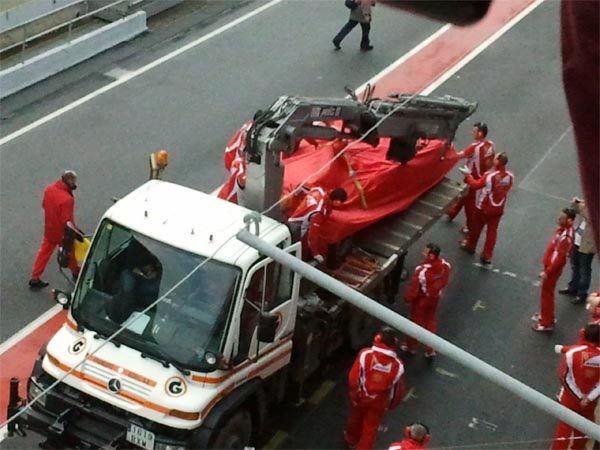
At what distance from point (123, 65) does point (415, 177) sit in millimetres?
8923

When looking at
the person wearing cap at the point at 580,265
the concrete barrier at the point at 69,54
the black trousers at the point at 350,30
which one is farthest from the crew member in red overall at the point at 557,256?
the concrete barrier at the point at 69,54

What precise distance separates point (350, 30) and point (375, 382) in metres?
12.1

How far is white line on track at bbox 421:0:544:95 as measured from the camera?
64.7 feet

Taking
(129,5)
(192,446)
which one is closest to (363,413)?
(192,446)

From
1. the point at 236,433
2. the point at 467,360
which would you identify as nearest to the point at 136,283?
the point at 236,433

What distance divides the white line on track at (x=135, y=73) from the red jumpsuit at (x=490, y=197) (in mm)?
7370

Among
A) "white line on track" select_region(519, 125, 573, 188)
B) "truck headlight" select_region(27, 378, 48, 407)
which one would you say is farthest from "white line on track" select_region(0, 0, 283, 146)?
"truck headlight" select_region(27, 378, 48, 407)

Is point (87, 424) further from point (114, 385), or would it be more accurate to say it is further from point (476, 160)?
point (476, 160)

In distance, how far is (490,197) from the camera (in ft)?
44.1

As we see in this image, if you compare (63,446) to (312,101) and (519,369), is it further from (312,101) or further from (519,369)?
(519,369)

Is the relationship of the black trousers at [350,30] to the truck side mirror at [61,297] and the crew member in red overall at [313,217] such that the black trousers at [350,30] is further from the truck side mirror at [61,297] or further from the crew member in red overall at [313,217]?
the truck side mirror at [61,297]

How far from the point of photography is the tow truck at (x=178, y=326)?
895 centimetres

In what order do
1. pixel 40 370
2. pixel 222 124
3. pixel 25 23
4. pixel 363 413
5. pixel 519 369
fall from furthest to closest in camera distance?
pixel 25 23, pixel 222 124, pixel 519 369, pixel 363 413, pixel 40 370

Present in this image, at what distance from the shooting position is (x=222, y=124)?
693 inches
